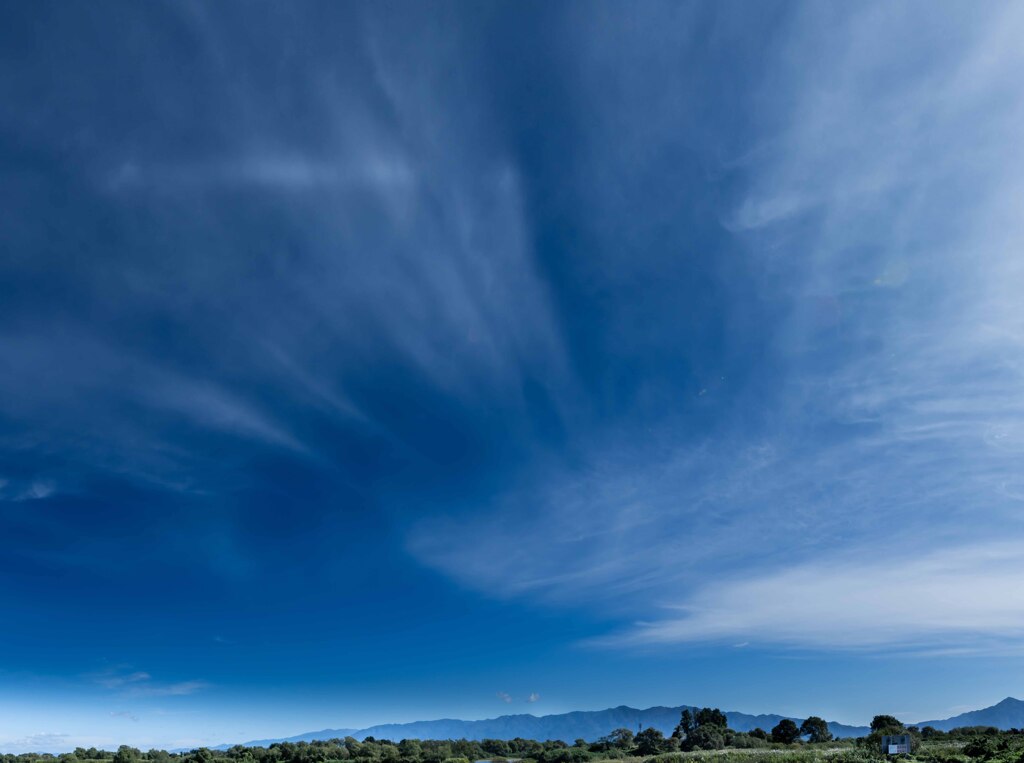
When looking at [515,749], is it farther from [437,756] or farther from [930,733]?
[930,733]

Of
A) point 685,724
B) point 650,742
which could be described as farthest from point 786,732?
point 650,742

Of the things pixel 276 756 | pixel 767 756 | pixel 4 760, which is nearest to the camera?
pixel 767 756

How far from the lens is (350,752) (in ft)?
331

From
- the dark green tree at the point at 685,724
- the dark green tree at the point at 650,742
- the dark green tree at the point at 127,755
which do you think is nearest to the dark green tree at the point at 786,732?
the dark green tree at the point at 685,724

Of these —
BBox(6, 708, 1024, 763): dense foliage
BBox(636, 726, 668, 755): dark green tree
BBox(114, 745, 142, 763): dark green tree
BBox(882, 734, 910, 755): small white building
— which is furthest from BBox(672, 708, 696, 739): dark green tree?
BBox(114, 745, 142, 763): dark green tree

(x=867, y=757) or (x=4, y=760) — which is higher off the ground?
(x=4, y=760)

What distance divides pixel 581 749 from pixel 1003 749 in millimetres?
53539

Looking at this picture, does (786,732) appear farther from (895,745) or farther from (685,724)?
(895,745)

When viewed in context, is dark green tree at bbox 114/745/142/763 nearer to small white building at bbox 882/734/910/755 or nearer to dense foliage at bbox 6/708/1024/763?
dense foliage at bbox 6/708/1024/763

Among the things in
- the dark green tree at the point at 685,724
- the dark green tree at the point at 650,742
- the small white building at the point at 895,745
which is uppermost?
the dark green tree at the point at 685,724

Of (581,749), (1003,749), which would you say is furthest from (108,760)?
(1003,749)

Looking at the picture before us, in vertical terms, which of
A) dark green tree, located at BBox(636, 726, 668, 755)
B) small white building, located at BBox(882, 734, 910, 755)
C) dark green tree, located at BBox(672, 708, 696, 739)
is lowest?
small white building, located at BBox(882, 734, 910, 755)

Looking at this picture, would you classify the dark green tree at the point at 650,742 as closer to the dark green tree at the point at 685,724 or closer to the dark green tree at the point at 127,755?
the dark green tree at the point at 685,724

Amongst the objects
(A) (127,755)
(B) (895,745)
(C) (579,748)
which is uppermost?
(A) (127,755)
